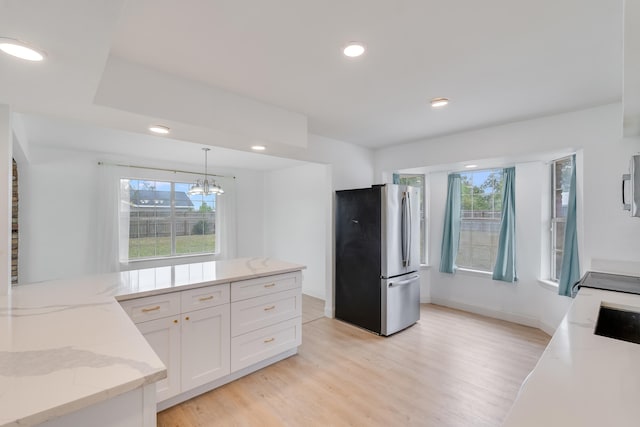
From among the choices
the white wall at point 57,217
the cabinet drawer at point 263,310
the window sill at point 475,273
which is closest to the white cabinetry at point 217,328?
the cabinet drawer at point 263,310

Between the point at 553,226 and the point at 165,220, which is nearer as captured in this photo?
the point at 553,226

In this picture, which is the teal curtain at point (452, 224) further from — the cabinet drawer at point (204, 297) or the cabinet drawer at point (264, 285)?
the cabinet drawer at point (204, 297)

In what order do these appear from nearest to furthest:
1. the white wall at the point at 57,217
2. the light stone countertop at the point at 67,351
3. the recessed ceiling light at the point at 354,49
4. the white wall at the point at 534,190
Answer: the light stone countertop at the point at 67,351 → the recessed ceiling light at the point at 354,49 → the white wall at the point at 534,190 → the white wall at the point at 57,217

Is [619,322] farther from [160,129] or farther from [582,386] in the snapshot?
[160,129]

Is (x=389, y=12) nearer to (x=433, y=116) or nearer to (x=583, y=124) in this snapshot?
(x=433, y=116)

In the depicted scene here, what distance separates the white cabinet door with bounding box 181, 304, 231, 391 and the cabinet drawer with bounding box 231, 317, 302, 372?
3.3 inches

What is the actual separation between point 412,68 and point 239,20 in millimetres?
1158

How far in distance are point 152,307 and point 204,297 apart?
355mm

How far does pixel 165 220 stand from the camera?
17.3 ft

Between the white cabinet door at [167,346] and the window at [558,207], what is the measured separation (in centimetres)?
408

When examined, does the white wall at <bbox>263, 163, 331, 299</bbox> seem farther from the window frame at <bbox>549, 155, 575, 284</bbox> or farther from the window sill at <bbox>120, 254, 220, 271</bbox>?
the window frame at <bbox>549, 155, 575, 284</bbox>

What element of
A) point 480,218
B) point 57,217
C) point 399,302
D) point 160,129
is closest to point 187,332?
point 160,129

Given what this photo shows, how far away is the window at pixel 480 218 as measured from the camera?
13.4 feet

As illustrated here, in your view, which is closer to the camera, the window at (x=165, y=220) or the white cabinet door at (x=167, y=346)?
the white cabinet door at (x=167, y=346)
